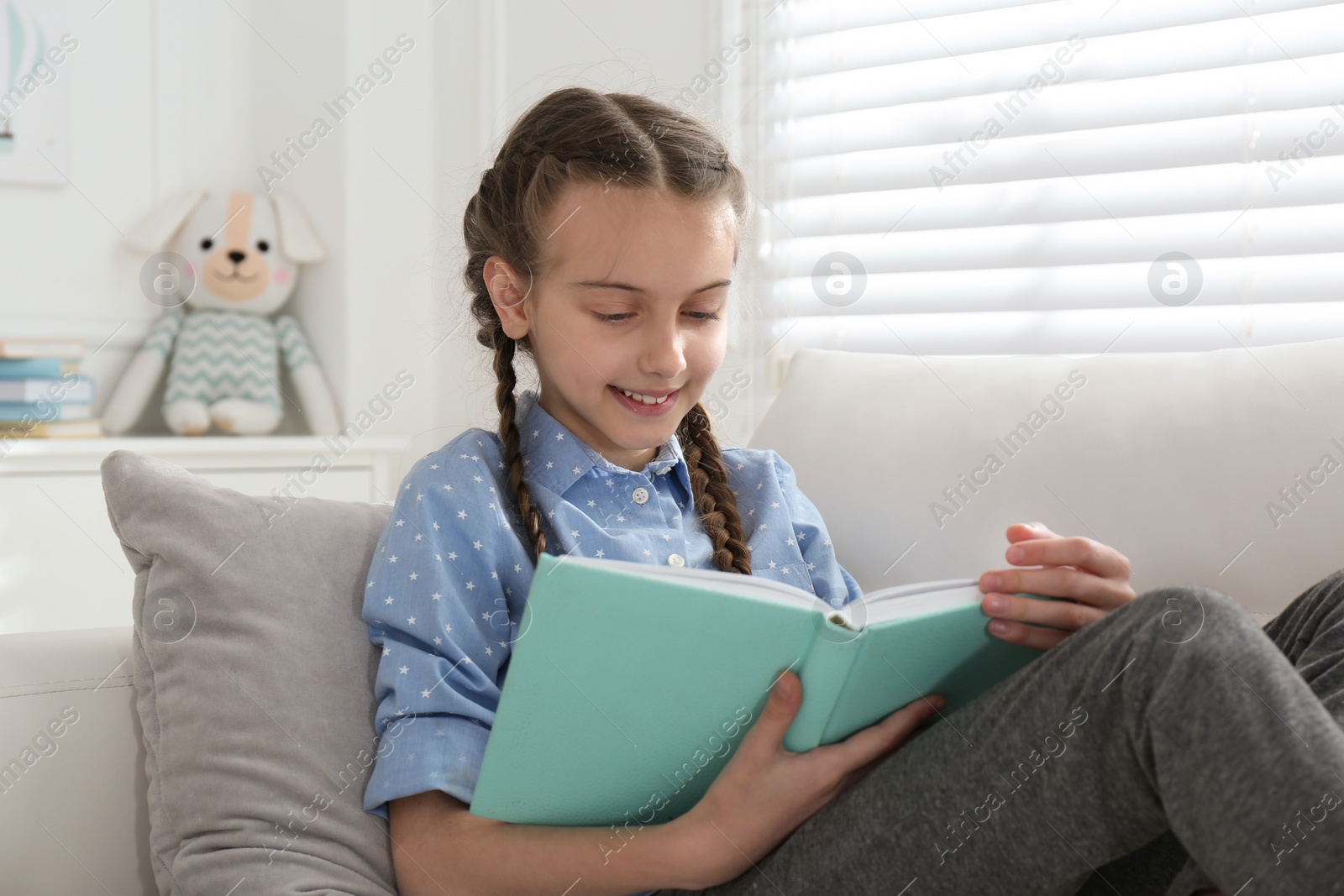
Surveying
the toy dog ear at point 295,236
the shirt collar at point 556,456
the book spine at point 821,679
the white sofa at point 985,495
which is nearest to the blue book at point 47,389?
the toy dog ear at point 295,236

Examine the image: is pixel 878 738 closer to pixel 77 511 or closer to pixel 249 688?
pixel 249 688

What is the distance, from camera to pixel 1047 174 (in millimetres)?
1725

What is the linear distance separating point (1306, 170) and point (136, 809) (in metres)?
1.62

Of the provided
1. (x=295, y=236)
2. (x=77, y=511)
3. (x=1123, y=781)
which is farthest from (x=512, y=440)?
(x=295, y=236)

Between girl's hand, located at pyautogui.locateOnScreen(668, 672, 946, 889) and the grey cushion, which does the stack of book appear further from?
girl's hand, located at pyautogui.locateOnScreen(668, 672, 946, 889)

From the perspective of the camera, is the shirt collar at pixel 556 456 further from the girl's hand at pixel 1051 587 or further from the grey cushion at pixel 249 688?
the girl's hand at pixel 1051 587

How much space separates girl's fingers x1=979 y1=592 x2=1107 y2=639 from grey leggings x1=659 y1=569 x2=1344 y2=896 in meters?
0.05

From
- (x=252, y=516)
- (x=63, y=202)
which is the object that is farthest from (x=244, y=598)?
(x=63, y=202)

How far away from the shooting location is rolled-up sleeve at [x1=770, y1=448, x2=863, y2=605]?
106 cm

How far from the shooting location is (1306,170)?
1526mm

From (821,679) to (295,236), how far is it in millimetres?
2013

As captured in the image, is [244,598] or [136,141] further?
[136,141]

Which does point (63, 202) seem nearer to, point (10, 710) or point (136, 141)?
point (136, 141)

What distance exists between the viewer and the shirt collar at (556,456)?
3.17ft
